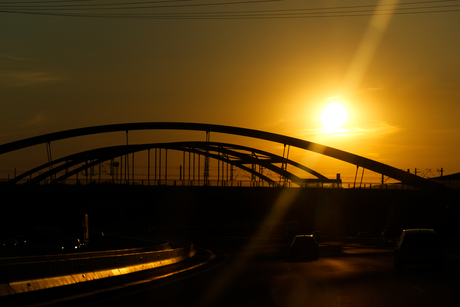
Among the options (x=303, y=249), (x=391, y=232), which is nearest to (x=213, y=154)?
(x=391, y=232)

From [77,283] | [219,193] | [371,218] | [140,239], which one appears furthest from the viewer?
[371,218]

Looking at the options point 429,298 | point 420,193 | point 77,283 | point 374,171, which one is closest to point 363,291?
point 429,298

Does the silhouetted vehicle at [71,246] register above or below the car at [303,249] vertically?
below

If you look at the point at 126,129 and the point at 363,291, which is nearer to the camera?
the point at 363,291

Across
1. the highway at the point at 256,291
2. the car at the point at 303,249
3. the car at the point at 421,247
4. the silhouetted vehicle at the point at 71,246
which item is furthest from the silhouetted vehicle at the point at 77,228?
the highway at the point at 256,291

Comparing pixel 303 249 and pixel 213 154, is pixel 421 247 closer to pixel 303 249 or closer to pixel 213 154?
pixel 303 249

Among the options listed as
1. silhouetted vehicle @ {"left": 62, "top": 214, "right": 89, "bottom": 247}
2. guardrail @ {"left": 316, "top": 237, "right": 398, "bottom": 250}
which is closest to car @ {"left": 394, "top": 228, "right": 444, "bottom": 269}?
guardrail @ {"left": 316, "top": 237, "right": 398, "bottom": 250}

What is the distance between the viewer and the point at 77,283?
15273 mm

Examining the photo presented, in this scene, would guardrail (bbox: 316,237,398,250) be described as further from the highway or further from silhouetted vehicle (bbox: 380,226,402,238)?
the highway

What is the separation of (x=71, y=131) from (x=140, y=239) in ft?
129

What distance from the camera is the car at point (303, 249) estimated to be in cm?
3300

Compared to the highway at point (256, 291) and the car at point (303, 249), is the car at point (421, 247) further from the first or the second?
the car at point (303, 249)

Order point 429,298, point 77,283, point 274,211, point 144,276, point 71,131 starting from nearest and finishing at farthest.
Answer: point 429,298 < point 77,283 < point 144,276 < point 71,131 < point 274,211

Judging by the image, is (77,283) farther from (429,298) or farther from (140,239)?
(140,239)
